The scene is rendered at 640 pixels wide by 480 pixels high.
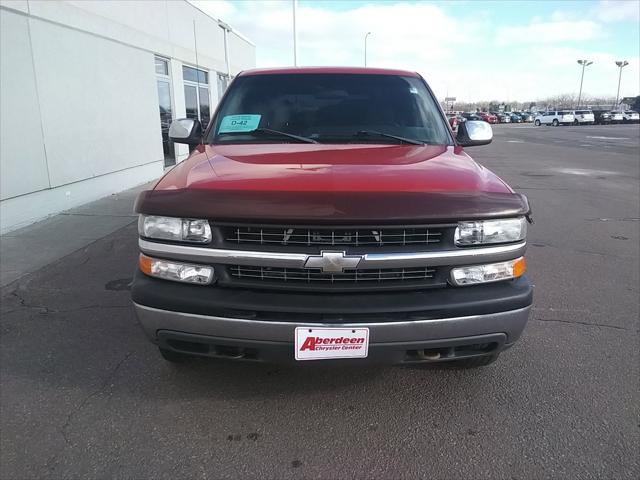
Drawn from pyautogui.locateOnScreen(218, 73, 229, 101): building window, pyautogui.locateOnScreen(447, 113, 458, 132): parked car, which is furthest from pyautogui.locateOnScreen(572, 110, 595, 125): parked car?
pyautogui.locateOnScreen(447, 113, 458, 132): parked car

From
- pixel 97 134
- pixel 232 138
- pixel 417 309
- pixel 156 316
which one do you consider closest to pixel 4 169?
pixel 97 134

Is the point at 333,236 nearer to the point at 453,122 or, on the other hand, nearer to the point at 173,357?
the point at 173,357

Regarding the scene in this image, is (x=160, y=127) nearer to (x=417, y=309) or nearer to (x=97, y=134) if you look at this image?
(x=97, y=134)

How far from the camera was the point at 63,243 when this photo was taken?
599cm

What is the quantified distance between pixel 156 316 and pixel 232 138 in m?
1.54

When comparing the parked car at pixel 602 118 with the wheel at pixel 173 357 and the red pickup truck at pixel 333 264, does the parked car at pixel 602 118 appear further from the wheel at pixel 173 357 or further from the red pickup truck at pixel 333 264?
the wheel at pixel 173 357

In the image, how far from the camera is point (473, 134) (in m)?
3.84

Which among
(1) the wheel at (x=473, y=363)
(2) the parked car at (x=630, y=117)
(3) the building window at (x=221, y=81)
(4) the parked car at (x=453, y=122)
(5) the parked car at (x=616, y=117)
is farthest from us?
(2) the parked car at (x=630, y=117)

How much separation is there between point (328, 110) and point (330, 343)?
203 centimetres

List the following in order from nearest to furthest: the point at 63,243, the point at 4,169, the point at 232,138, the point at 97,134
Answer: the point at 232,138
the point at 63,243
the point at 4,169
the point at 97,134

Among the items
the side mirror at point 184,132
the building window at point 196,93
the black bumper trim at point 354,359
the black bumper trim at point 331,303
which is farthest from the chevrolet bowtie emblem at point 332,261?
the building window at point 196,93

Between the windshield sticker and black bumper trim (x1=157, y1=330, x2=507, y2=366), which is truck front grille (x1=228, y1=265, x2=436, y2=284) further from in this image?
the windshield sticker

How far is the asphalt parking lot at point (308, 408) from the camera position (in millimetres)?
2318

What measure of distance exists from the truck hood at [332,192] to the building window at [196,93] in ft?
35.1
